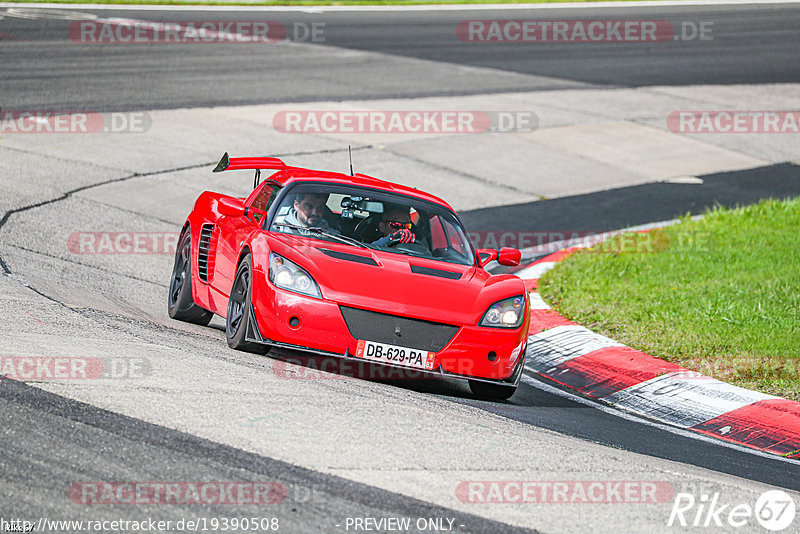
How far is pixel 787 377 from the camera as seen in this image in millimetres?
8375

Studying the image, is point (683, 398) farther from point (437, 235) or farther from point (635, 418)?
point (437, 235)

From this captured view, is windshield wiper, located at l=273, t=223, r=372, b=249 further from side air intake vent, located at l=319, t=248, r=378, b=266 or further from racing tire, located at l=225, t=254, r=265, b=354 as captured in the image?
racing tire, located at l=225, t=254, r=265, b=354

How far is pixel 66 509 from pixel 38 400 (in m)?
1.19

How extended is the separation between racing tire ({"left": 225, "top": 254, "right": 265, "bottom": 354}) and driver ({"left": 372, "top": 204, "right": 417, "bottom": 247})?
1.07 m

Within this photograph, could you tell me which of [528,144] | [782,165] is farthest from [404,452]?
[782,165]

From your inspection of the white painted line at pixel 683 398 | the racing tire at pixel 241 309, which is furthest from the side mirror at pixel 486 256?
the racing tire at pixel 241 309

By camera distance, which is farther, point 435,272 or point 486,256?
point 486,256

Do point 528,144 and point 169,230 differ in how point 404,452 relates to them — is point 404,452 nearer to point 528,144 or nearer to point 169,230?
point 169,230

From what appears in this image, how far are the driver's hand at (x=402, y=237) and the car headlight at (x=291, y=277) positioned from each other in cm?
114

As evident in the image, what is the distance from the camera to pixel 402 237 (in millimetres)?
8203

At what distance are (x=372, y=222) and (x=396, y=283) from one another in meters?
1.15

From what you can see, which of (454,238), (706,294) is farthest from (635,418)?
(706,294)

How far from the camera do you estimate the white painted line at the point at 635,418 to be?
7041 millimetres

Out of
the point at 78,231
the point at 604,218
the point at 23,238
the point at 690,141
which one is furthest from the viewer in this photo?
the point at 690,141
